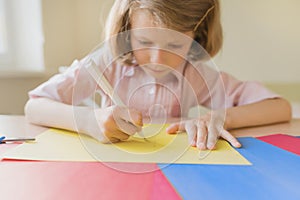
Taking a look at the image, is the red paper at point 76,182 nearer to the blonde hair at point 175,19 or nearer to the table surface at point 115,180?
the table surface at point 115,180

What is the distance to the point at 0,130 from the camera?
Result: 0.61m

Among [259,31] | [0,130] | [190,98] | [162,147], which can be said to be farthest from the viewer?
[259,31]

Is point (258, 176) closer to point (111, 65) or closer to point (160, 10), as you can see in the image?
point (160, 10)

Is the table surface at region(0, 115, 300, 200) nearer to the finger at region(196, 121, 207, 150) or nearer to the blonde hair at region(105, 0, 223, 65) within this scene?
the finger at region(196, 121, 207, 150)

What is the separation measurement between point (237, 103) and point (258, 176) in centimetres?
45

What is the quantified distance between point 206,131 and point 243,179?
7.4 inches

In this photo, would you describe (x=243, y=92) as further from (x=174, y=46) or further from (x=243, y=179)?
(x=243, y=179)

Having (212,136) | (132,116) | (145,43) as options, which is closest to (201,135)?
(212,136)

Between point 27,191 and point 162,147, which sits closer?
point 27,191

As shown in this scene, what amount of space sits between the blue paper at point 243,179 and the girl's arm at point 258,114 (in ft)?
0.62

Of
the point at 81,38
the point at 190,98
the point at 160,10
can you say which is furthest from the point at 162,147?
the point at 81,38

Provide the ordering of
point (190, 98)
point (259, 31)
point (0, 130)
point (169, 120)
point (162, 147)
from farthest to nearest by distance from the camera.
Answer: point (259, 31) < point (190, 98) < point (169, 120) < point (0, 130) < point (162, 147)

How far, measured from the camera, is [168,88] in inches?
34.0

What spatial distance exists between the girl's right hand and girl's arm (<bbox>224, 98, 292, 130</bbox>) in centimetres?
22
